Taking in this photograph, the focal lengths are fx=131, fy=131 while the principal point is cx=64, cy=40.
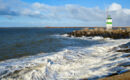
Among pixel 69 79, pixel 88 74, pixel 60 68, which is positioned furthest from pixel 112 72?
pixel 60 68

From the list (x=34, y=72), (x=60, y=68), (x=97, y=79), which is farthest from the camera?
(x=60, y=68)

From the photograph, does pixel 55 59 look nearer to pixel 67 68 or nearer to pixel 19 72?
pixel 67 68

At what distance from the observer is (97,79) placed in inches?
174

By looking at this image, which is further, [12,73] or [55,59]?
[55,59]

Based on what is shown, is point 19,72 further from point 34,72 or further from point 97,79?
point 97,79

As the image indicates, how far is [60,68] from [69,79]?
1.44 m

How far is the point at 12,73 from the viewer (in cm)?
557

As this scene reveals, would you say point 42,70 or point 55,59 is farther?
point 55,59

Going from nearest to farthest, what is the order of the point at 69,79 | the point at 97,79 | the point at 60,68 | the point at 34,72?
1. the point at 97,79
2. the point at 69,79
3. the point at 34,72
4. the point at 60,68

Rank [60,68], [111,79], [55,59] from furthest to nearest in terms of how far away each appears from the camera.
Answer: [55,59]
[60,68]
[111,79]

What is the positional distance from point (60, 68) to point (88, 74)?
1562mm

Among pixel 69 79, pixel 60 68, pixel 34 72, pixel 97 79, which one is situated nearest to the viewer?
pixel 97 79

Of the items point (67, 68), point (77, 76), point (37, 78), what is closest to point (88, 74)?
point (77, 76)

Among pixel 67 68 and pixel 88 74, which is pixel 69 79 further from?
pixel 67 68
